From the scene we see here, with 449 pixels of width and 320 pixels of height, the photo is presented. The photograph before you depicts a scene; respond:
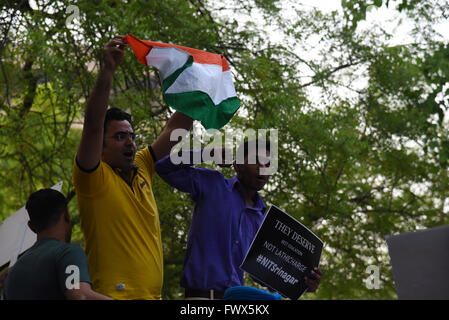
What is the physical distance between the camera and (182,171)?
3.84 metres

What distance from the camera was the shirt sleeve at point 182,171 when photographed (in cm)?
379

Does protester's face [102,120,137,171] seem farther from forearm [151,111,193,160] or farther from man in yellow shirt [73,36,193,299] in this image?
forearm [151,111,193,160]

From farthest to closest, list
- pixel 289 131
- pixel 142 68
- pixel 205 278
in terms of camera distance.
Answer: pixel 289 131 → pixel 142 68 → pixel 205 278

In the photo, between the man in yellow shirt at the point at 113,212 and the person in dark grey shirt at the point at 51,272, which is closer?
the person in dark grey shirt at the point at 51,272

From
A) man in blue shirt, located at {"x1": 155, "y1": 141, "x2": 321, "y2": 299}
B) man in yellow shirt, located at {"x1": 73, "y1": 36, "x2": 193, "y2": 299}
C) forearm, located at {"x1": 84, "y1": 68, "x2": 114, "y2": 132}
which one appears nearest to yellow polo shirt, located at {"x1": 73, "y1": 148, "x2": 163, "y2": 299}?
man in yellow shirt, located at {"x1": 73, "y1": 36, "x2": 193, "y2": 299}

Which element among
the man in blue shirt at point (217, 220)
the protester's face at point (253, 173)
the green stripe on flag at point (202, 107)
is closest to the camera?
the man in blue shirt at point (217, 220)

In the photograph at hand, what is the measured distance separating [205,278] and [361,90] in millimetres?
5712

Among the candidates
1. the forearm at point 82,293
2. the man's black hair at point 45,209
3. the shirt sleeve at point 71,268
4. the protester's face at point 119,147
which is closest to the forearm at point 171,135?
the protester's face at point 119,147

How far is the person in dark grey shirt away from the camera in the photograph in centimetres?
246

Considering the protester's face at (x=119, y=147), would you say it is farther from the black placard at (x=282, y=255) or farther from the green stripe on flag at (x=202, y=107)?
the black placard at (x=282, y=255)

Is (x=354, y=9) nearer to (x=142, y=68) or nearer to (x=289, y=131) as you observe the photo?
(x=289, y=131)

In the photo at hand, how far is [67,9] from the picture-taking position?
620 centimetres

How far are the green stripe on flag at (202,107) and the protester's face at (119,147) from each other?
53 centimetres
